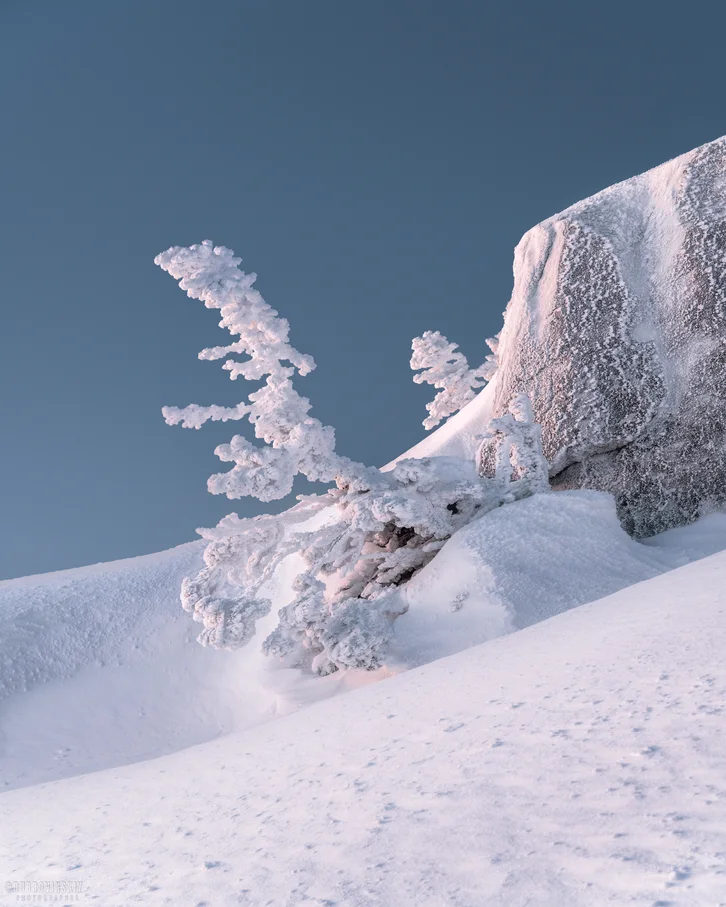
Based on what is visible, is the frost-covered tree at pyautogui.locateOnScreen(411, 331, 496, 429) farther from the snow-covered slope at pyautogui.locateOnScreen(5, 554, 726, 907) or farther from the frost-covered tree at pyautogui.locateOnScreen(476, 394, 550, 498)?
the snow-covered slope at pyautogui.locateOnScreen(5, 554, 726, 907)

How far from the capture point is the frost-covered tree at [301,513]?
7883mm

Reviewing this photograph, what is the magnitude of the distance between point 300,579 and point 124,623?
3830mm

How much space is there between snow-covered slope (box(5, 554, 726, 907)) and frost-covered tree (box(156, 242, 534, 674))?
299 cm

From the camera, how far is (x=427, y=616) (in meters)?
7.83

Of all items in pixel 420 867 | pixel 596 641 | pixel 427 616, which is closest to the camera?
pixel 420 867

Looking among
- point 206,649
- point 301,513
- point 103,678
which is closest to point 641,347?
point 301,513

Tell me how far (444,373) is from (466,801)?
1532 cm

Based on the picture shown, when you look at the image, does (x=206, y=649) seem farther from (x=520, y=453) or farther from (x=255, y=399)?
(x=520, y=453)

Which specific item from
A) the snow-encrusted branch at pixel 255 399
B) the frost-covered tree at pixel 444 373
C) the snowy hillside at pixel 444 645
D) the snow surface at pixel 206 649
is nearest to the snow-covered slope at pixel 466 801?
the snowy hillside at pixel 444 645

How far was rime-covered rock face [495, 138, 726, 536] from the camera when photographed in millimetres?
10266

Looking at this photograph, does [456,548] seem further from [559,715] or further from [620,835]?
[620,835]

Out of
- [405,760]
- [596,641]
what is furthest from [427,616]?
[405,760]

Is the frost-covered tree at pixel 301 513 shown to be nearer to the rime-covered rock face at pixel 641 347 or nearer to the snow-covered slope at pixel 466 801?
the rime-covered rock face at pixel 641 347

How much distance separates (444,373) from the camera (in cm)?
1762
